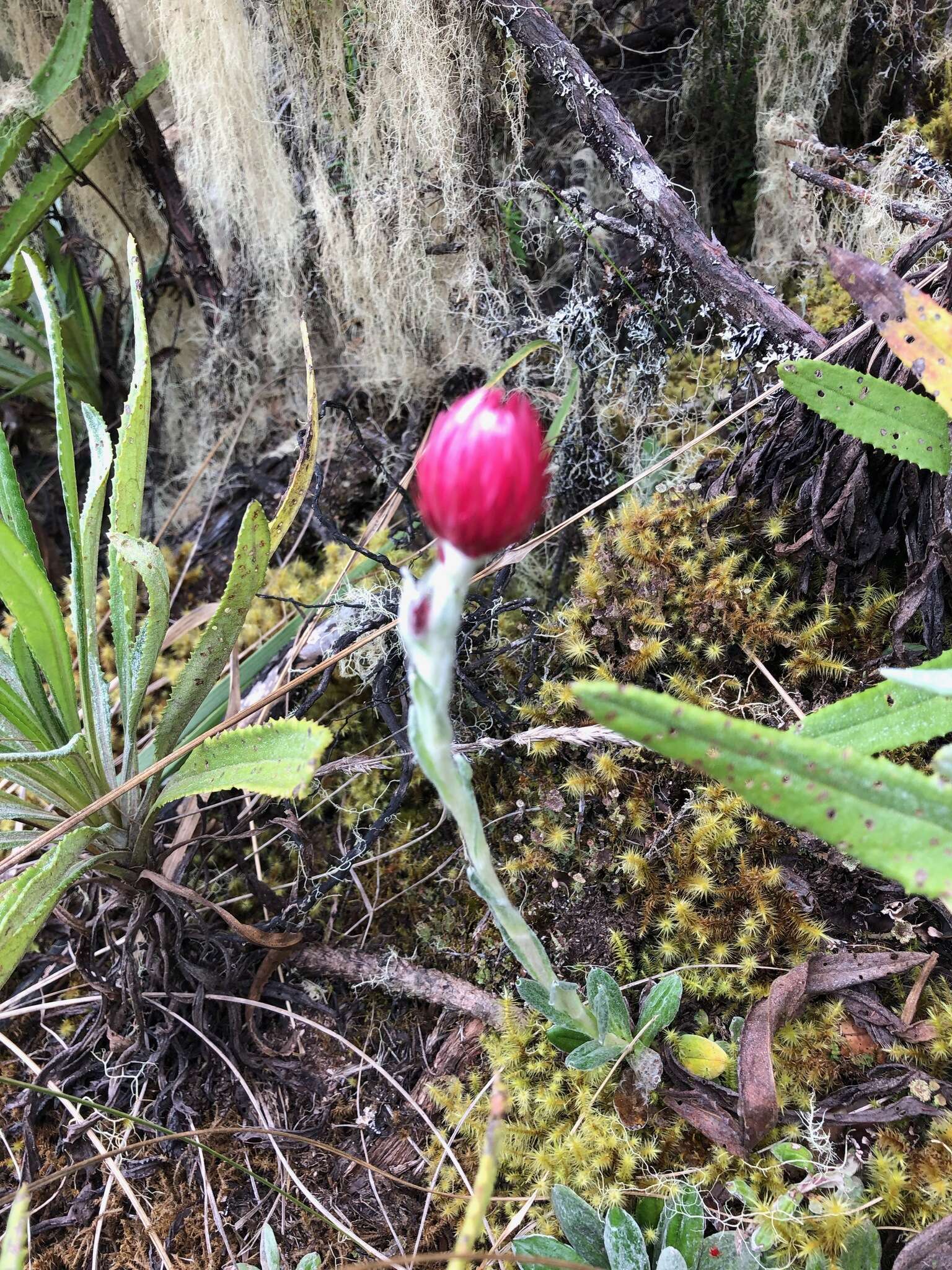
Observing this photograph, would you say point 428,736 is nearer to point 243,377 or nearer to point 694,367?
point 694,367

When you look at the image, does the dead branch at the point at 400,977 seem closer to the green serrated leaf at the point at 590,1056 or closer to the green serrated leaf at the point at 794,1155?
the green serrated leaf at the point at 590,1056

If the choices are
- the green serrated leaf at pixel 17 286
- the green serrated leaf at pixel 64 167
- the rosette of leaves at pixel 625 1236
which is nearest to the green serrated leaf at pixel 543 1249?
the rosette of leaves at pixel 625 1236

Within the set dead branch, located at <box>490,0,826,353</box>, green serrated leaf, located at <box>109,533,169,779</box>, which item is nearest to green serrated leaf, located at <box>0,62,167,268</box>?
dead branch, located at <box>490,0,826,353</box>

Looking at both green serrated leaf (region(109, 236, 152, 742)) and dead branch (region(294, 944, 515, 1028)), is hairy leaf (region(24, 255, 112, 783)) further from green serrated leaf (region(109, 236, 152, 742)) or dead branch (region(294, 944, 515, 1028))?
dead branch (region(294, 944, 515, 1028))

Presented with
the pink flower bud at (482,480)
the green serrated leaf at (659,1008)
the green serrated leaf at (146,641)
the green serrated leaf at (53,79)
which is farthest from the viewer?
the green serrated leaf at (53,79)

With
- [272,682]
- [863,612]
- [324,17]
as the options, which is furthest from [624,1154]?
[324,17]

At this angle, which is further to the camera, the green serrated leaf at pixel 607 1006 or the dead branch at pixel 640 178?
the dead branch at pixel 640 178
